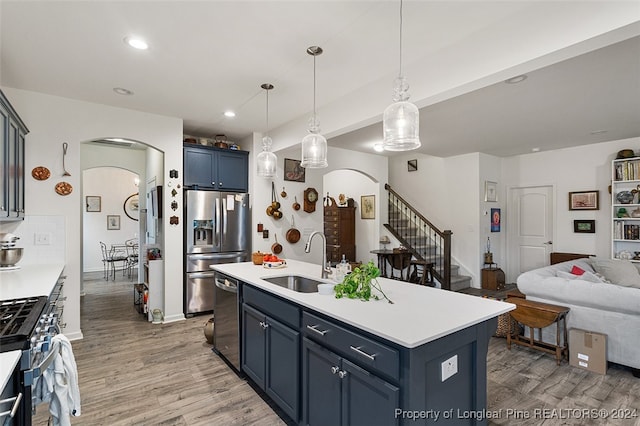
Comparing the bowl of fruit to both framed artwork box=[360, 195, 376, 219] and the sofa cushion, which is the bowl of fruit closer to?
the sofa cushion

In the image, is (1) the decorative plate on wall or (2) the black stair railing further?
(2) the black stair railing

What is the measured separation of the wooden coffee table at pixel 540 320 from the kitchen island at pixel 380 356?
1.70 m

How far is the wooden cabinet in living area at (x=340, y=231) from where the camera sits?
758cm

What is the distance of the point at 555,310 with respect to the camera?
124 inches

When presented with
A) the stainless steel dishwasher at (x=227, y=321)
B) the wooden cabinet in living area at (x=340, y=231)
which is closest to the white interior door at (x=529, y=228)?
the wooden cabinet in living area at (x=340, y=231)

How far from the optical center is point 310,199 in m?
5.64

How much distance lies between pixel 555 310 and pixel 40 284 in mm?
4450

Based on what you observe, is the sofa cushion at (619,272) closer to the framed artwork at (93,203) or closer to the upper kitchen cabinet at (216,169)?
the upper kitchen cabinet at (216,169)

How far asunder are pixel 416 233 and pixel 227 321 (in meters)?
5.58

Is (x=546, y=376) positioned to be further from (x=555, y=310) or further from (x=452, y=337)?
(x=452, y=337)

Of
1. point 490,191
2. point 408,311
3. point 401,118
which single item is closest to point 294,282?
point 408,311

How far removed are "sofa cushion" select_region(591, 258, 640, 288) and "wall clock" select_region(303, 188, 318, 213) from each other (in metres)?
4.15

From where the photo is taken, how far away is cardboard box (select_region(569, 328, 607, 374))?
298 cm

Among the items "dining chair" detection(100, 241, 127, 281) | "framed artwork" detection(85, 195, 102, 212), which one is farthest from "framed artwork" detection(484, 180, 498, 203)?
"framed artwork" detection(85, 195, 102, 212)
